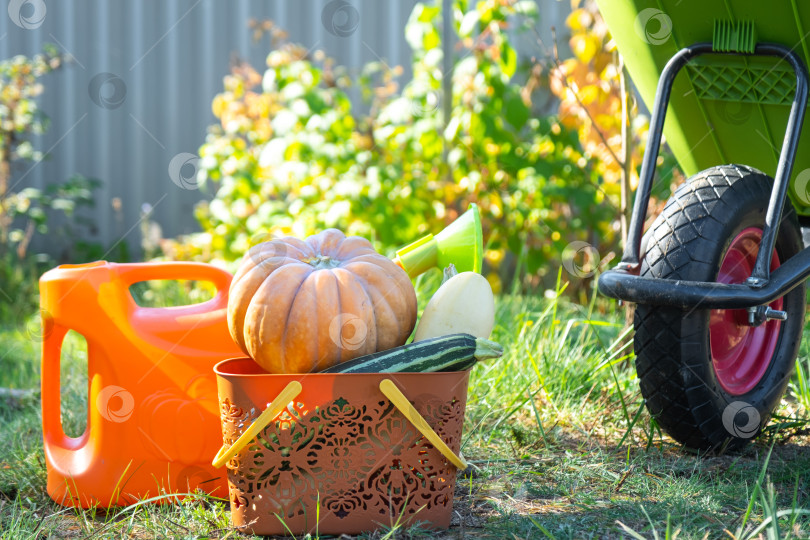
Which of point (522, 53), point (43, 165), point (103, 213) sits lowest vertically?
point (103, 213)

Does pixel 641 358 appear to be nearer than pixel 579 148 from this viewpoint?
Yes

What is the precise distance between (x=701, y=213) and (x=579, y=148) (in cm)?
209

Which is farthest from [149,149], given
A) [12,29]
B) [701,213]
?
[701,213]

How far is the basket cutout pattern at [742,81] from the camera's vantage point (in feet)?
5.32

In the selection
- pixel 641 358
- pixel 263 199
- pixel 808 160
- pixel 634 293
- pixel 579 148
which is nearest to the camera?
pixel 634 293

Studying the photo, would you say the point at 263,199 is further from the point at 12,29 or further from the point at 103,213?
the point at 12,29

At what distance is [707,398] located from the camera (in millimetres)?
1572
